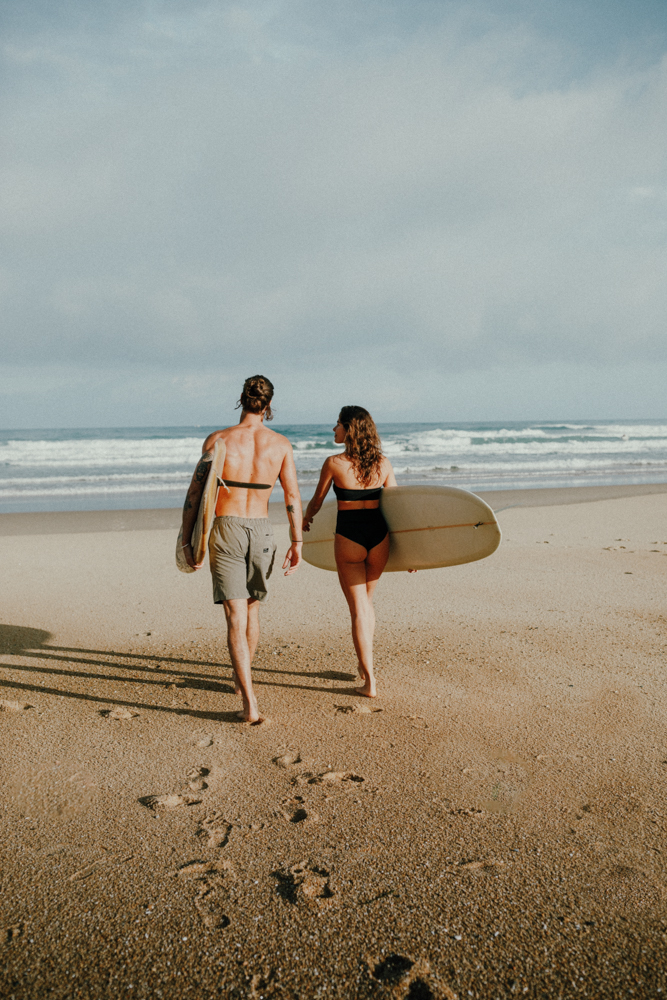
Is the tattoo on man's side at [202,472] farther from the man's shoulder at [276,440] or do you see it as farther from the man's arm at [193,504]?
the man's shoulder at [276,440]

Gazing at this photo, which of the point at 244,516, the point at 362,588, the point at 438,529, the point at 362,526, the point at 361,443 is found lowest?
the point at 362,588

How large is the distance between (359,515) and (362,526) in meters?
0.07

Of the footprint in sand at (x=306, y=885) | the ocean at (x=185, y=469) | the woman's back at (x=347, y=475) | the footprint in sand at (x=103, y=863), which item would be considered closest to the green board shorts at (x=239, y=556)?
the woman's back at (x=347, y=475)

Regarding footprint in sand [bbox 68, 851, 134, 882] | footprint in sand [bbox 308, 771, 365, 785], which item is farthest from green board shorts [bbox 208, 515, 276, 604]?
footprint in sand [bbox 68, 851, 134, 882]

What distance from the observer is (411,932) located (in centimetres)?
188

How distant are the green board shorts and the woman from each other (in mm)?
478

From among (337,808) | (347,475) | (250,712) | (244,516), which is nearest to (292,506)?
(244,516)

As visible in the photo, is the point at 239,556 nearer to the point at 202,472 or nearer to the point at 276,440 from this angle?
the point at 202,472

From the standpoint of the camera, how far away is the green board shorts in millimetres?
3379

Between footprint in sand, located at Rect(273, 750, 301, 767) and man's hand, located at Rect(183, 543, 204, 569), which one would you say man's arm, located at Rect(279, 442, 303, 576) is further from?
footprint in sand, located at Rect(273, 750, 301, 767)

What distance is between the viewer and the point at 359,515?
375cm

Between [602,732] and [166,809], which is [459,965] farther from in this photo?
[602,732]

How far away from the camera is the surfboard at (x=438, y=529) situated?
430 centimetres

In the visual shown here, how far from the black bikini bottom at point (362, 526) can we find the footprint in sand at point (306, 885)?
188 centimetres
